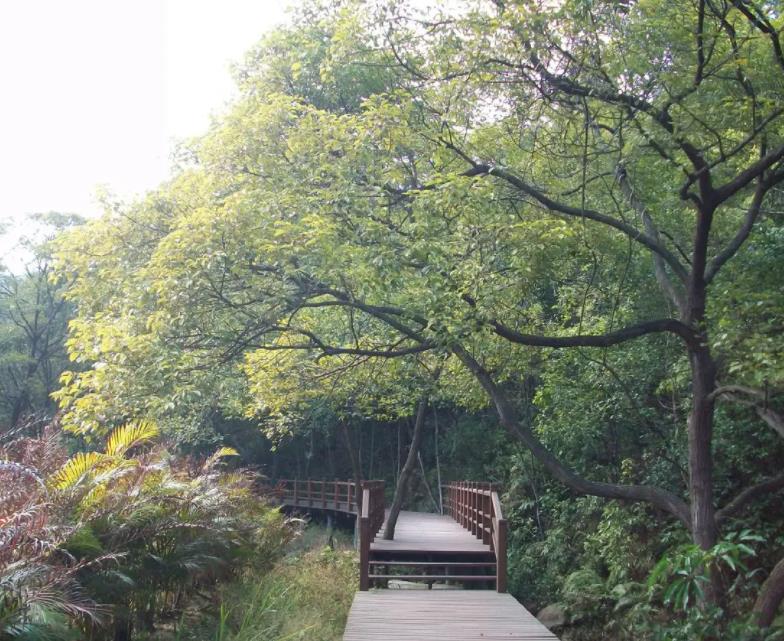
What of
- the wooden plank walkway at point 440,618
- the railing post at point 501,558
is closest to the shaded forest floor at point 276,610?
the wooden plank walkway at point 440,618

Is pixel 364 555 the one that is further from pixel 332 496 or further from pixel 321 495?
pixel 321 495

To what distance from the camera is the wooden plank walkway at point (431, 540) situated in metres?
11.2

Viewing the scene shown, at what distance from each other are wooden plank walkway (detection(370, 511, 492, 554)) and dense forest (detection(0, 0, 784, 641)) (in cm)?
102

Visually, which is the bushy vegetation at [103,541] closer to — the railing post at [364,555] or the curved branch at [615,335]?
the railing post at [364,555]

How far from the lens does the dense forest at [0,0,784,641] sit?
20.8 feet

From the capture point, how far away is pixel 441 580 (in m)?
10.5

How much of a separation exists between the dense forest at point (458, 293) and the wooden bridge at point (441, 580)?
2.05ft

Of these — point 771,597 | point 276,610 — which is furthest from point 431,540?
point 771,597

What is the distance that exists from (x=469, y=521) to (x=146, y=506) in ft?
28.7

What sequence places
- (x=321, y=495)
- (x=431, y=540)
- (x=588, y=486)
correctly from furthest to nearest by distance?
1. (x=321, y=495)
2. (x=431, y=540)
3. (x=588, y=486)

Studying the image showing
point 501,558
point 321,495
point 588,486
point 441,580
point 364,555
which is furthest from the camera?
point 321,495

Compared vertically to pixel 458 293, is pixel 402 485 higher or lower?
lower

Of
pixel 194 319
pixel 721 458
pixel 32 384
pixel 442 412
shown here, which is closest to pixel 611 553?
pixel 721 458

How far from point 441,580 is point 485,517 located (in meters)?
1.66
